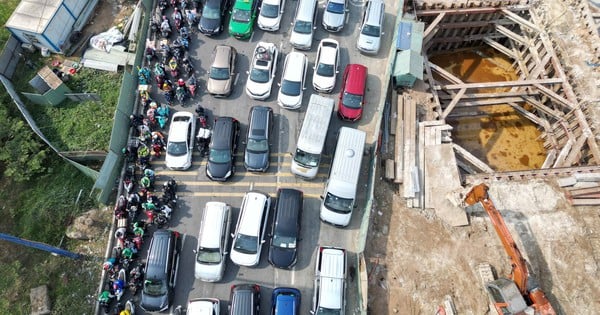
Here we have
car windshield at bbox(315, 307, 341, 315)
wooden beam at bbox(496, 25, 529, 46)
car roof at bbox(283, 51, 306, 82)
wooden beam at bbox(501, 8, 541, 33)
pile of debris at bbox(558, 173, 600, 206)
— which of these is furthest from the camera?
wooden beam at bbox(496, 25, 529, 46)

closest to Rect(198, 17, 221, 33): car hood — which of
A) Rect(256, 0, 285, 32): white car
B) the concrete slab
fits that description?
Rect(256, 0, 285, 32): white car

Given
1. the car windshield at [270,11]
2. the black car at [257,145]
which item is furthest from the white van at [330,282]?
the car windshield at [270,11]

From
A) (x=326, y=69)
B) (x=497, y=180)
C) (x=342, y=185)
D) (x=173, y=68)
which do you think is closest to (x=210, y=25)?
(x=173, y=68)

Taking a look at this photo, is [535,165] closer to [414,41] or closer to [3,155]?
[414,41]

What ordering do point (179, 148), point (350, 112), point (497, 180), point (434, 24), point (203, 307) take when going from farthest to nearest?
point (434, 24) → point (350, 112) → point (497, 180) → point (179, 148) → point (203, 307)

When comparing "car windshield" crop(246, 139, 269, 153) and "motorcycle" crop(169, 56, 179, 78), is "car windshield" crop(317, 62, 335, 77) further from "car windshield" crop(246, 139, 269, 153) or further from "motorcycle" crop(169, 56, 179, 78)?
"motorcycle" crop(169, 56, 179, 78)

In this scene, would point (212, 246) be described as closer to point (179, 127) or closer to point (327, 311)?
point (327, 311)
